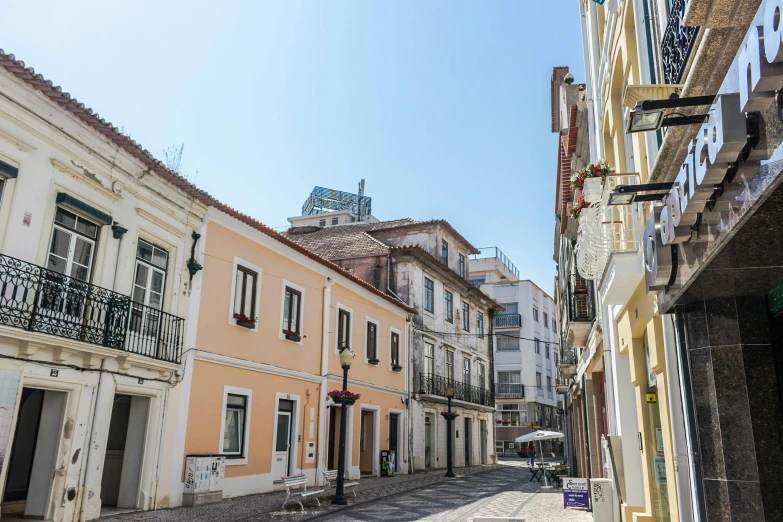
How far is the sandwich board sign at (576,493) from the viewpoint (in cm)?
1141

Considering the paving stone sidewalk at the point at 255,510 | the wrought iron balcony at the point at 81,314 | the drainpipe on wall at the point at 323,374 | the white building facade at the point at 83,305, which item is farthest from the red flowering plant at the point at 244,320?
the paving stone sidewalk at the point at 255,510

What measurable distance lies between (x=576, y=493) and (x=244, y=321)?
8530 mm

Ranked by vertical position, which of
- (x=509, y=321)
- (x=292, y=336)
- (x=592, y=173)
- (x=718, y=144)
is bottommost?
(x=718, y=144)

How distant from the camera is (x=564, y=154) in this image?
1479 cm

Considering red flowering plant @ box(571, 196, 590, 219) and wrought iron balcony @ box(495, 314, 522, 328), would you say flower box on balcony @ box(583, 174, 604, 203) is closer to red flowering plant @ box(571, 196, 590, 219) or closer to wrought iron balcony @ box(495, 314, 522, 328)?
red flowering plant @ box(571, 196, 590, 219)

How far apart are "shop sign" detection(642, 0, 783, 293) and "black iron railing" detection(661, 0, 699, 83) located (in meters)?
1.25

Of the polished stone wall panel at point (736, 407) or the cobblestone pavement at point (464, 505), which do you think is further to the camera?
the cobblestone pavement at point (464, 505)

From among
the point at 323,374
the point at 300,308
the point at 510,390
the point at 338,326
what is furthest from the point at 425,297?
the point at 510,390

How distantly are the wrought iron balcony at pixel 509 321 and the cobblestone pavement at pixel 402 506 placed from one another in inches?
1342

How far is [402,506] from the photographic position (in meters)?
14.0

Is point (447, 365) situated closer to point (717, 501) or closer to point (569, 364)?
point (569, 364)

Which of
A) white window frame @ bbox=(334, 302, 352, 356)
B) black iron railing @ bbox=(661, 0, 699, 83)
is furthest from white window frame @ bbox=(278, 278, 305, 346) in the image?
black iron railing @ bbox=(661, 0, 699, 83)

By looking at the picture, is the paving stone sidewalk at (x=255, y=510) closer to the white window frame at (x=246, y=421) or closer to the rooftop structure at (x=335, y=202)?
the white window frame at (x=246, y=421)

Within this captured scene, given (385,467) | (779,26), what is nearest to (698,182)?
(779,26)
